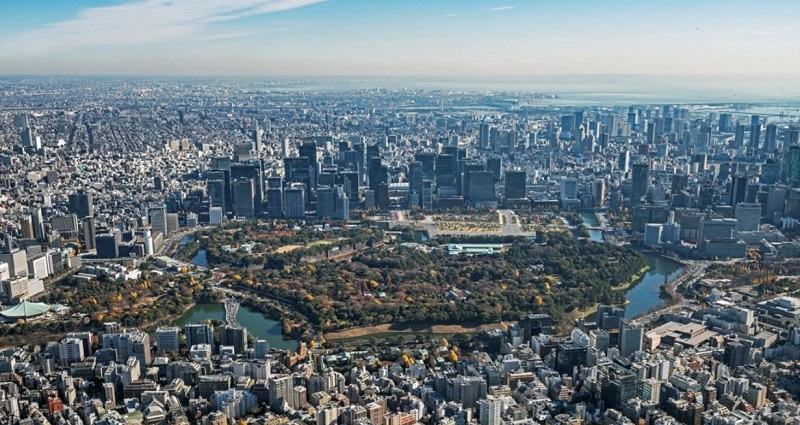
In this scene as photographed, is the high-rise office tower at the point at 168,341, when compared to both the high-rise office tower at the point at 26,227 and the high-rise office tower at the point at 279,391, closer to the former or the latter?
the high-rise office tower at the point at 279,391

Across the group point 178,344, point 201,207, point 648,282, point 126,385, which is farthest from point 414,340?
point 201,207

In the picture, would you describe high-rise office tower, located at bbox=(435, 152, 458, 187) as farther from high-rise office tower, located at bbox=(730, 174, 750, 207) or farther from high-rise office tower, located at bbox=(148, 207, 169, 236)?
high-rise office tower, located at bbox=(148, 207, 169, 236)

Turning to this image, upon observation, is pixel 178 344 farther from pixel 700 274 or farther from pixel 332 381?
pixel 700 274

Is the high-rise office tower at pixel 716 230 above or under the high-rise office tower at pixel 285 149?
under

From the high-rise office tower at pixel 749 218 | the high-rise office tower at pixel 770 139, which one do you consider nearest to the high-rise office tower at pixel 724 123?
the high-rise office tower at pixel 770 139

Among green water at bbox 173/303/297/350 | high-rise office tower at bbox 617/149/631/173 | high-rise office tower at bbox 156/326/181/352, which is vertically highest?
high-rise office tower at bbox 617/149/631/173

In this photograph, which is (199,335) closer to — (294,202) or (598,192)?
(294,202)

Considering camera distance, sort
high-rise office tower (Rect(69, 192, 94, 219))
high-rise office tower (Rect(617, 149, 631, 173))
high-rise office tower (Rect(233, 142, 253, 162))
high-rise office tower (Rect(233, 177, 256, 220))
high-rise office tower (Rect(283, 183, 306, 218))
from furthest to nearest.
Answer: high-rise office tower (Rect(617, 149, 631, 173))
high-rise office tower (Rect(233, 142, 253, 162))
high-rise office tower (Rect(233, 177, 256, 220))
high-rise office tower (Rect(283, 183, 306, 218))
high-rise office tower (Rect(69, 192, 94, 219))

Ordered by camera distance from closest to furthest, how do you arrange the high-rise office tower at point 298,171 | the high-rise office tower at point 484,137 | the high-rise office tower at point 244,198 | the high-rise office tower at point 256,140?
1. the high-rise office tower at point 244,198
2. the high-rise office tower at point 298,171
3. the high-rise office tower at point 256,140
4. the high-rise office tower at point 484,137

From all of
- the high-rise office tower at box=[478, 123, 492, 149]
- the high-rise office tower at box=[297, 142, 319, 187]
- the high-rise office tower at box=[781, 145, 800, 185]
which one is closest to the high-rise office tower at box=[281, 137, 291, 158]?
the high-rise office tower at box=[297, 142, 319, 187]
